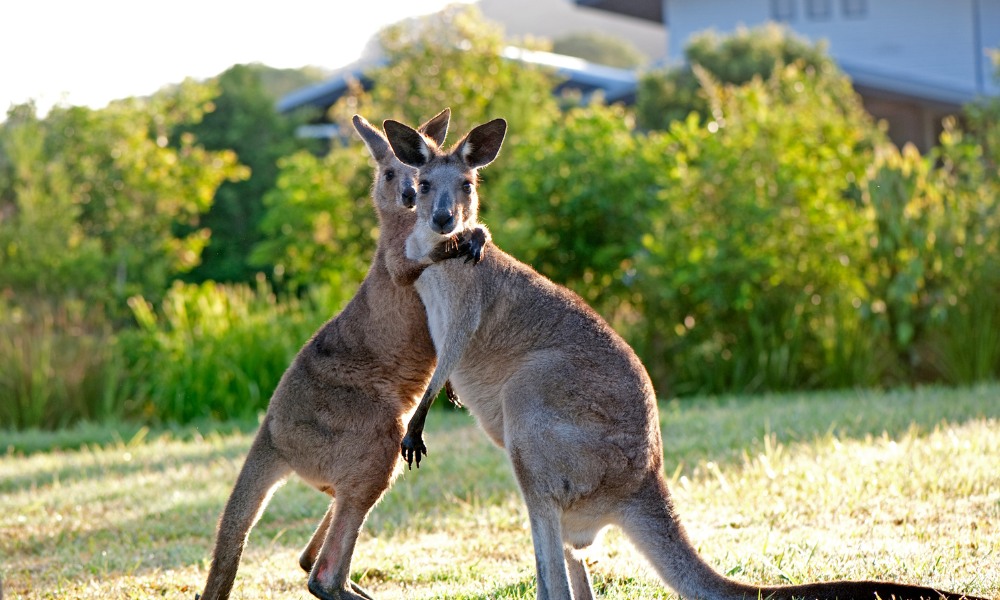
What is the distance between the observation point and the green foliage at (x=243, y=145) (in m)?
18.8

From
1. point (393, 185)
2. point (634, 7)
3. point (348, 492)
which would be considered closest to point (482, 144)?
point (393, 185)

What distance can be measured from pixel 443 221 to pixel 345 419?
30.4 inches

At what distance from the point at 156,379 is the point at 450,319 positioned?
7.40 m

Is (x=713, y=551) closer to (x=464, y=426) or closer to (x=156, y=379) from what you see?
(x=464, y=426)

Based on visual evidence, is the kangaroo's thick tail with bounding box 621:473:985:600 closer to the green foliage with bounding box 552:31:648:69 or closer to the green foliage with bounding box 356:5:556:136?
the green foliage with bounding box 356:5:556:136

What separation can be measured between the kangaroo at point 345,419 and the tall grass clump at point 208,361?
6201mm

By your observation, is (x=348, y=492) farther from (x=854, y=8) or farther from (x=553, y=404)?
(x=854, y=8)

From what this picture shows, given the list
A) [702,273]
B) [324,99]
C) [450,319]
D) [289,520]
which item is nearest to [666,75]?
[324,99]

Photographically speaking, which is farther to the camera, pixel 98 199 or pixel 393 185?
pixel 98 199

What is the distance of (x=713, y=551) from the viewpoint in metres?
4.70

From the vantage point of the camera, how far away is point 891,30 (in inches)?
1087

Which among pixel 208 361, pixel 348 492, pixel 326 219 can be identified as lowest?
pixel 208 361

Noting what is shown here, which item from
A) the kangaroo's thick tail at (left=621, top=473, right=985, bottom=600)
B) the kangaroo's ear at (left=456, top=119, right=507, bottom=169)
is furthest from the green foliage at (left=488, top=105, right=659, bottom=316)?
the kangaroo's thick tail at (left=621, top=473, right=985, bottom=600)

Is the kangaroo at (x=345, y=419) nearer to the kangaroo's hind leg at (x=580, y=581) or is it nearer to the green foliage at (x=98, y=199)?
the kangaroo's hind leg at (x=580, y=581)
